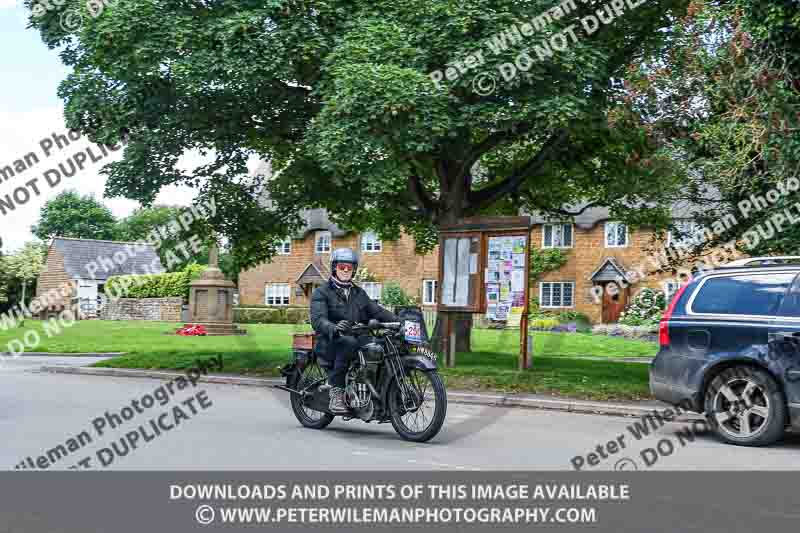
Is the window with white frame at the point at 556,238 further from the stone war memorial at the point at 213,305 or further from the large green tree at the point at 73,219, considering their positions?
the large green tree at the point at 73,219

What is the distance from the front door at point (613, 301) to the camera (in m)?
51.5

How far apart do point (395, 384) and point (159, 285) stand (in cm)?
5760

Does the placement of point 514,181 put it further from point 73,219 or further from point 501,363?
point 73,219

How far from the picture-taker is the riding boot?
1073 cm

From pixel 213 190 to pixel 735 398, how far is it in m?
14.1

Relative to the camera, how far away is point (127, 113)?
64.3 feet

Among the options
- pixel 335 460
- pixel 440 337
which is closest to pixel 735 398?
pixel 335 460

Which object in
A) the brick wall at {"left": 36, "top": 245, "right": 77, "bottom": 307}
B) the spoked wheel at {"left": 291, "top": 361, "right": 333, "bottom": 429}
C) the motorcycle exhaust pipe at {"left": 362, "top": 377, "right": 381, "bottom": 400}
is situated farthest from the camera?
the brick wall at {"left": 36, "top": 245, "right": 77, "bottom": 307}

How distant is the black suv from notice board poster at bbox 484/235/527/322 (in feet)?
21.7

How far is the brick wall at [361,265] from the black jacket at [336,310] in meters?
41.9

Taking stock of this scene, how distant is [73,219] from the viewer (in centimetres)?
10712
